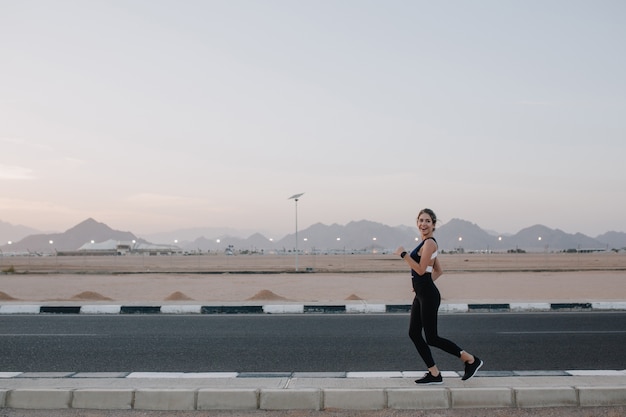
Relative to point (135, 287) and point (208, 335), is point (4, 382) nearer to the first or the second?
point (208, 335)

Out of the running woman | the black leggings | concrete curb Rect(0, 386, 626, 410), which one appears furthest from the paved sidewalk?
the black leggings

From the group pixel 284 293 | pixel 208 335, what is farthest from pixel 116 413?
pixel 284 293

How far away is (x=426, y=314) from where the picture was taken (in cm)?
589

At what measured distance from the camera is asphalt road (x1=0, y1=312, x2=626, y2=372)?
7.54 m

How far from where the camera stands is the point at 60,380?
632 cm

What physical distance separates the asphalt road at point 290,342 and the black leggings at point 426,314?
4.32 feet

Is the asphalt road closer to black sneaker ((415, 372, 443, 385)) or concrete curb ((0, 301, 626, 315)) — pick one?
concrete curb ((0, 301, 626, 315))

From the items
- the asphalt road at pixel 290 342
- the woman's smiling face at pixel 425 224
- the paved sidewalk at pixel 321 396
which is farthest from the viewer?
the asphalt road at pixel 290 342

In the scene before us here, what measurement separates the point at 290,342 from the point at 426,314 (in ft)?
12.7

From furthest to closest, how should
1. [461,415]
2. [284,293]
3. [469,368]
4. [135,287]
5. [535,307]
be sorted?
[135,287] → [284,293] → [535,307] → [469,368] → [461,415]

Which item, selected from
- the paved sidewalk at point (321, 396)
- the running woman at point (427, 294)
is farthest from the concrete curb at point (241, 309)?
the paved sidewalk at point (321, 396)

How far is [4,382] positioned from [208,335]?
4130 mm

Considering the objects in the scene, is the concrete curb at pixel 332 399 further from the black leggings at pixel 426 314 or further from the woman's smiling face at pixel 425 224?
the woman's smiling face at pixel 425 224

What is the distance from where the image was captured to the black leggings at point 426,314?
231 inches
